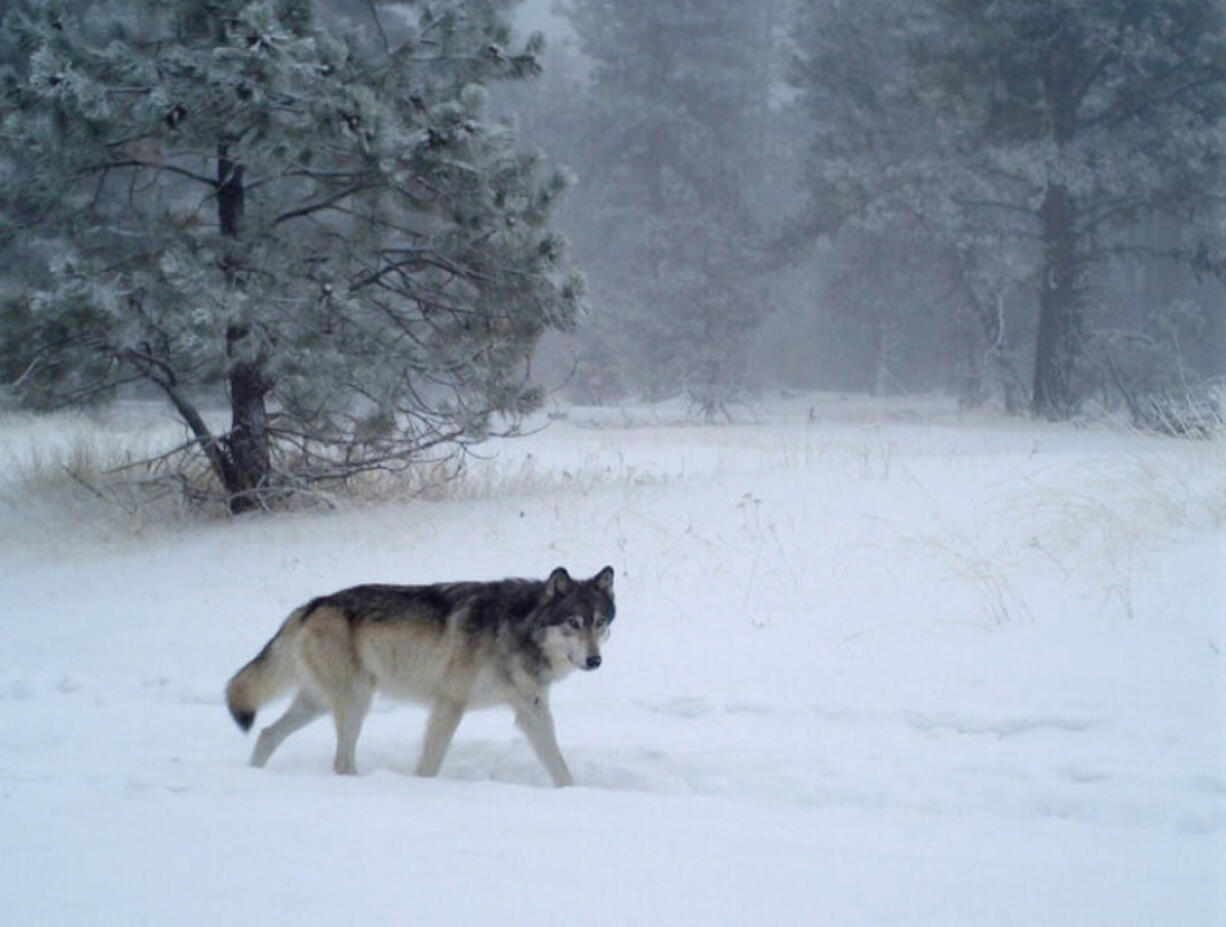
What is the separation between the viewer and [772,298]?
Result: 51.4 metres

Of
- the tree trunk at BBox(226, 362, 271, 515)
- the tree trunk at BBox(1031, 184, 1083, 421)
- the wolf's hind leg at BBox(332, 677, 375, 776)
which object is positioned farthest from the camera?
the tree trunk at BBox(1031, 184, 1083, 421)

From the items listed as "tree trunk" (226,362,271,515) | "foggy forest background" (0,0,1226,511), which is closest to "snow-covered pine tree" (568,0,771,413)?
"foggy forest background" (0,0,1226,511)

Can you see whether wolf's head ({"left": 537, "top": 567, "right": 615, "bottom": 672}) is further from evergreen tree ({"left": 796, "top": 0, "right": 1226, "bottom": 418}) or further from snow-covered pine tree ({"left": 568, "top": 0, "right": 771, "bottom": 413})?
snow-covered pine tree ({"left": 568, "top": 0, "right": 771, "bottom": 413})

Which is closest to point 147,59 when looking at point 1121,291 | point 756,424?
point 756,424

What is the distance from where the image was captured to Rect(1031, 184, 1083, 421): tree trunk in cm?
2758

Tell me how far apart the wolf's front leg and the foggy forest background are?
7143 mm

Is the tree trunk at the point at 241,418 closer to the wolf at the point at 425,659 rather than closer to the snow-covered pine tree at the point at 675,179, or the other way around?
the wolf at the point at 425,659

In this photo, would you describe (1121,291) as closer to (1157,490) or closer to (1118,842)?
(1157,490)

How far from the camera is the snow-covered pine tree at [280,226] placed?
37.5ft

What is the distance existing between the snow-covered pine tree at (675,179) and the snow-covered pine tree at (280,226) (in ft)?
80.3

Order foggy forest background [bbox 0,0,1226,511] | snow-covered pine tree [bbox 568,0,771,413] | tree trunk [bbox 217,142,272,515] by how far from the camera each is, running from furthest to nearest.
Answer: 1. snow-covered pine tree [bbox 568,0,771,413]
2. tree trunk [bbox 217,142,272,515]
3. foggy forest background [bbox 0,0,1226,511]

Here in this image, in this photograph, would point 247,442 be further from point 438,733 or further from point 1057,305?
point 1057,305

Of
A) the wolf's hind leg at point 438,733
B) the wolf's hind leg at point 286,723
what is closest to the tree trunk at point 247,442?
the wolf's hind leg at point 286,723

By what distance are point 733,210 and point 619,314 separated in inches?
248
